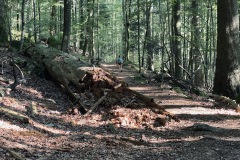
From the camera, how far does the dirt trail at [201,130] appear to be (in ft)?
23.7

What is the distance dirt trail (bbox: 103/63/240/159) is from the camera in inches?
285

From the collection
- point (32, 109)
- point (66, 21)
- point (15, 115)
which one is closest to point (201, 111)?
point (32, 109)

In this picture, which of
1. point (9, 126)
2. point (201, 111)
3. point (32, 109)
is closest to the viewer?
point (9, 126)

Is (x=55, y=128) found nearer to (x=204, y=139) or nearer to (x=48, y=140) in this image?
(x=48, y=140)

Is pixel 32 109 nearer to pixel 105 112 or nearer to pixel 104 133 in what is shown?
pixel 105 112

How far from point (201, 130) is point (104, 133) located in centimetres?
288

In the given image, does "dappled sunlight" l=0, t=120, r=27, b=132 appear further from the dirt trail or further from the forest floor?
the dirt trail

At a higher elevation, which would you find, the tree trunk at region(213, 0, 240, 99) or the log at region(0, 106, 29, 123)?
the tree trunk at region(213, 0, 240, 99)

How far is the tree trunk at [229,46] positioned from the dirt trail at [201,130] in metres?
1.09

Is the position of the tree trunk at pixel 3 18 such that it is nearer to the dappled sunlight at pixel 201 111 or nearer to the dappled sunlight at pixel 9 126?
the dappled sunlight at pixel 9 126

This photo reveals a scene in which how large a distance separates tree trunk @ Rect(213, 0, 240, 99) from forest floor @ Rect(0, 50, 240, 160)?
3.63 feet

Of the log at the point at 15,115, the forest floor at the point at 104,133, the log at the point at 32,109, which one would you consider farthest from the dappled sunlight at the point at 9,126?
the log at the point at 32,109

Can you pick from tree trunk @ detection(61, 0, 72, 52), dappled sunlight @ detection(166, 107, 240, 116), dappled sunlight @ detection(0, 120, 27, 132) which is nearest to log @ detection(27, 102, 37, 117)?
dappled sunlight @ detection(0, 120, 27, 132)

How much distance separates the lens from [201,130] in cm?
931
